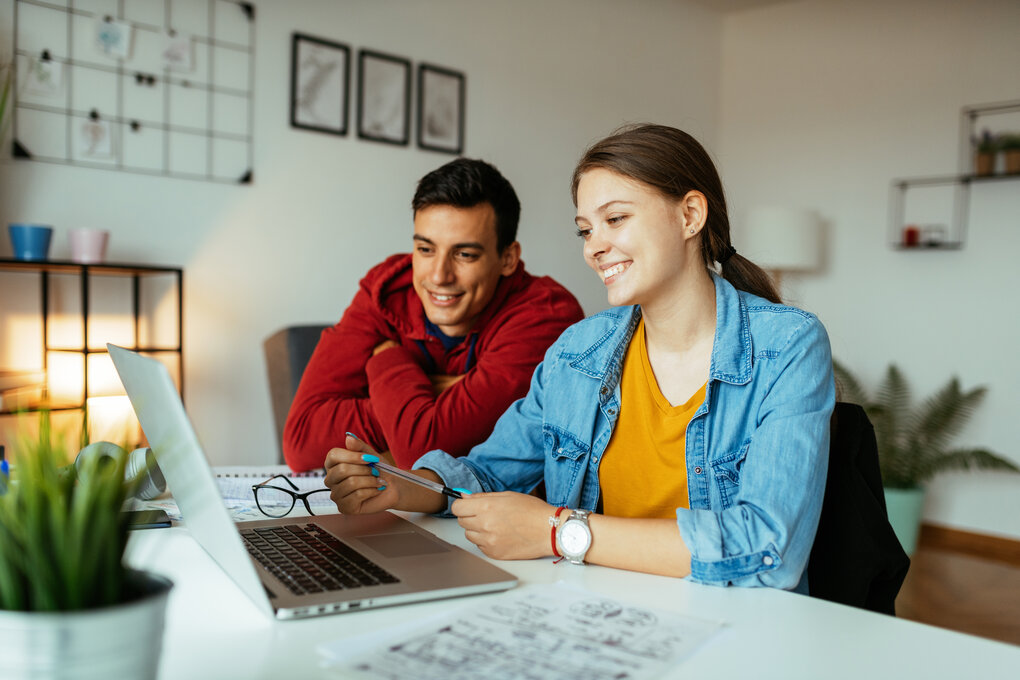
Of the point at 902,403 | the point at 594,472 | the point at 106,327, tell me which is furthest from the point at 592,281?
the point at 594,472

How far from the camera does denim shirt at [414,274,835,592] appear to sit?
99cm

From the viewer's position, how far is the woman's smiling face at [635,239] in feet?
4.35

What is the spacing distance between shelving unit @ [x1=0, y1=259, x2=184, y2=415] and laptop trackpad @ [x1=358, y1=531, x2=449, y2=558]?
199cm

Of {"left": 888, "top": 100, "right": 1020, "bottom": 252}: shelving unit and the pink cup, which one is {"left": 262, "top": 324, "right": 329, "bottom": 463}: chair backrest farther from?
{"left": 888, "top": 100, "right": 1020, "bottom": 252}: shelving unit

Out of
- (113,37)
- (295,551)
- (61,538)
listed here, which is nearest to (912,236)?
(113,37)

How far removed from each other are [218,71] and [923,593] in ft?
11.5

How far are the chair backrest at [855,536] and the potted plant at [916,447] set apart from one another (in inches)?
119

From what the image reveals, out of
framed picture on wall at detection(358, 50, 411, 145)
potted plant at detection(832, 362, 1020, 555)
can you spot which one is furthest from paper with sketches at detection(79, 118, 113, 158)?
potted plant at detection(832, 362, 1020, 555)

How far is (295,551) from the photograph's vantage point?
39.4 inches

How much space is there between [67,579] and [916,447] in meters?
4.33

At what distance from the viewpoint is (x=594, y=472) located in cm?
133

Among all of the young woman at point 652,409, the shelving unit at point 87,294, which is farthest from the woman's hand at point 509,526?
the shelving unit at point 87,294

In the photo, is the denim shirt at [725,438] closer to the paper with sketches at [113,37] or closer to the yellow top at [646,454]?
the yellow top at [646,454]

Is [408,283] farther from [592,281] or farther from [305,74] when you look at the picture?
[592,281]
